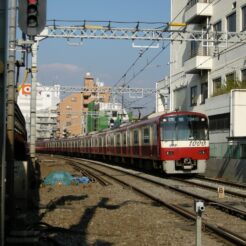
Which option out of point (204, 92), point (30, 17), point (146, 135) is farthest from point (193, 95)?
point (30, 17)

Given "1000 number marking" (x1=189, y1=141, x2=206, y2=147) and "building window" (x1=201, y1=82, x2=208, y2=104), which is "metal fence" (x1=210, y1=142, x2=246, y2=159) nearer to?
"1000 number marking" (x1=189, y1=141, x2=206, y2=147)

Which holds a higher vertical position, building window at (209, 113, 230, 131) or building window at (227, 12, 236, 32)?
building window at (227, 12, 236, 32)

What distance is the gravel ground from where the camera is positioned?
9.45 m

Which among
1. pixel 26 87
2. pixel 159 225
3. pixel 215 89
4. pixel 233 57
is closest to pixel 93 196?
pixel 159 225

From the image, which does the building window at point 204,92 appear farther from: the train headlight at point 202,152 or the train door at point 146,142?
the train headlight at point 202,152

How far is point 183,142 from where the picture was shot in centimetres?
2436

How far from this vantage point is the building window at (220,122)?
32.6 m

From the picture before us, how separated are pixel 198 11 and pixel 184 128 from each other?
639 inches

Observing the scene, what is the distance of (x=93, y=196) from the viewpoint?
55.5 ft

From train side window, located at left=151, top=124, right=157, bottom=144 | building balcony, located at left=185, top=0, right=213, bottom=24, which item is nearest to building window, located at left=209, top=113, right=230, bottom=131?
building balcony, located at left=185, top=0, right=213, bottom=24

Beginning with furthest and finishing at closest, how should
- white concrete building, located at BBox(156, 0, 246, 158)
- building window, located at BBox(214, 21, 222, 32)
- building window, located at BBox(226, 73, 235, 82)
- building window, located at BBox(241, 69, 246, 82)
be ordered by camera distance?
building window, located at BBox(214, 21, 222, 32)
building window, located at BBox(226, 73, 235, 82)
building window, located at BBox(241, 69, 246, 82)
white concrete building, located at BBox(156, 0, 246, 158)

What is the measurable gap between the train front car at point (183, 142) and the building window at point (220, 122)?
8082 millimetres

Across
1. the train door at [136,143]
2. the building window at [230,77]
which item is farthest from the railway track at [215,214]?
the building window at [230,77]

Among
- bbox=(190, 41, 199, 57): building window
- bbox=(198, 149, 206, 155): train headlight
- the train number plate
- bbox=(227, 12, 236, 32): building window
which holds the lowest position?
bbox=(198, 149, 206, 155): train headlight
